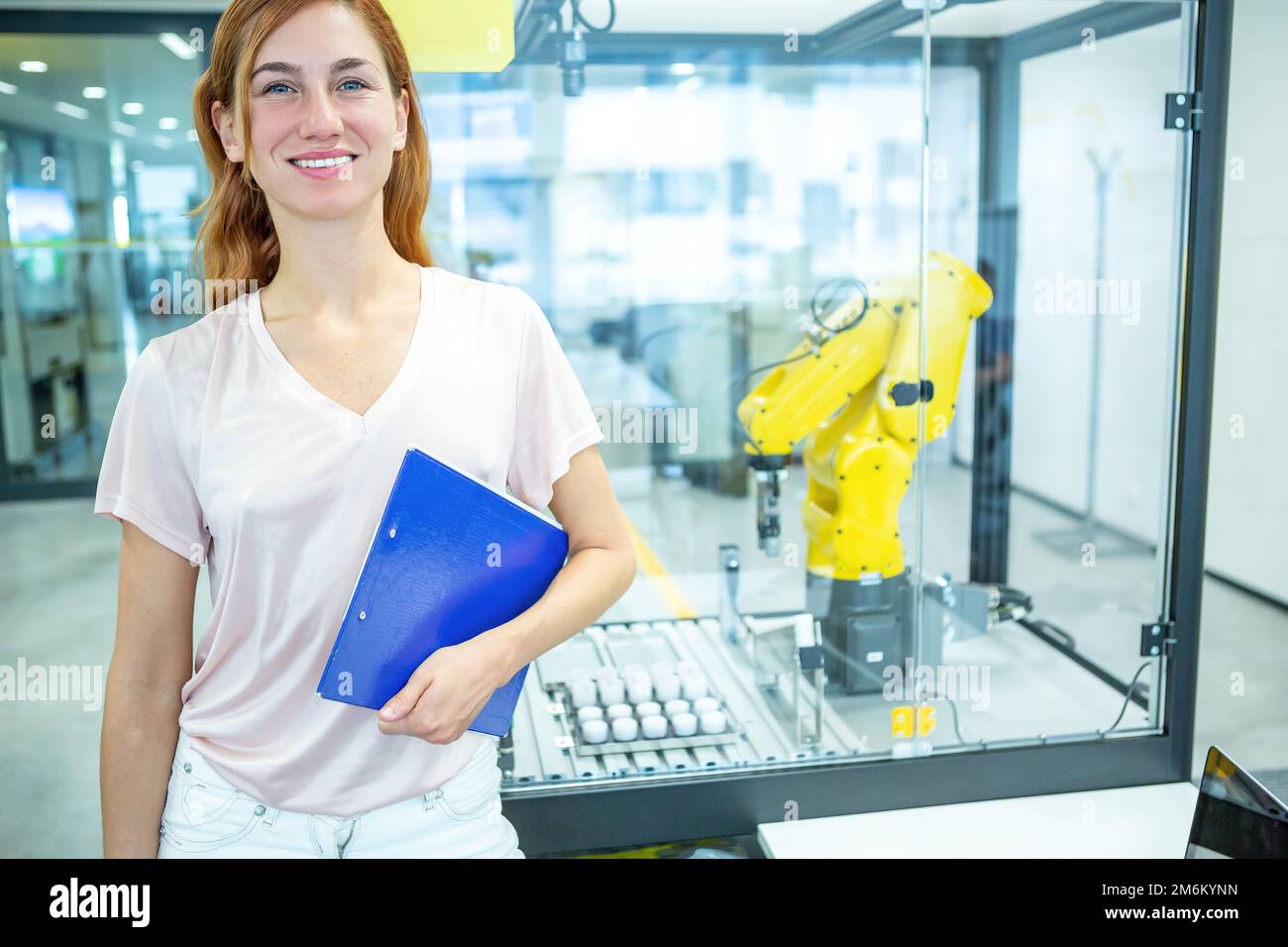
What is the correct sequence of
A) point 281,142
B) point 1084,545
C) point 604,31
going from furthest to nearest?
point 1084,545 < point 604,31 < point 281,142

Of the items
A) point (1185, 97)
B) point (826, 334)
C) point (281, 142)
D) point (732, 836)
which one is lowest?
point (732, 836)

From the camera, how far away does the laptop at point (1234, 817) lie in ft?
3.78

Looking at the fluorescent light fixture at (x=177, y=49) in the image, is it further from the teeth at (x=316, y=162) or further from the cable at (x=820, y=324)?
the teeth at (x=316, y=162)

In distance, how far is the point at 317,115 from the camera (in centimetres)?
92

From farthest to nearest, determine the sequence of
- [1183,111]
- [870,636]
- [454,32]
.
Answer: [870,636], [1183,111], [454,32]

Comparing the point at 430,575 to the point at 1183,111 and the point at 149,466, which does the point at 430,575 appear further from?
the point at 1183,111

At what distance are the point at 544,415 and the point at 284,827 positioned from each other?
0.43 m

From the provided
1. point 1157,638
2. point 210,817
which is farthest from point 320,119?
point 1157,638

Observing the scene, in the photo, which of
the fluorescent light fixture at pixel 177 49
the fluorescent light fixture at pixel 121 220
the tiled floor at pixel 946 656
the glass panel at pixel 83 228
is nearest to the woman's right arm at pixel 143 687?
the tiled floor at pixel 946 656

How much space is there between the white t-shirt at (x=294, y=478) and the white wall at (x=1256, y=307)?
3.60m

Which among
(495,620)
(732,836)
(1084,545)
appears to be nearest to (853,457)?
(1084,545)

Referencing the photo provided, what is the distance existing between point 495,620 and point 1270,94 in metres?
3.77
